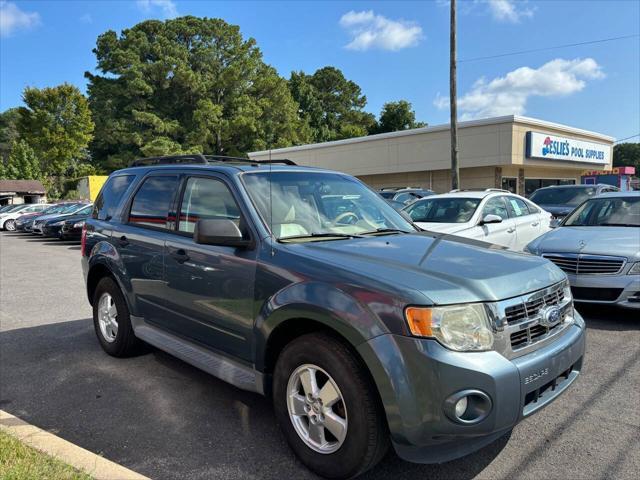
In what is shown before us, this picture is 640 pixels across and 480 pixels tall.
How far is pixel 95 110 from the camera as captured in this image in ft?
164

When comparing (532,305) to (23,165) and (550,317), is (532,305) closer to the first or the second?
(550,317)

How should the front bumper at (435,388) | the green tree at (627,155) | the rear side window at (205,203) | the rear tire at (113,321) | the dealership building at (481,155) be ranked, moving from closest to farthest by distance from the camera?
the front bumper at (435,388) → the rear side window at (205,203) → the rear tire at (113,321) → the dealership building at (481,155) → the green tree at (627,155)

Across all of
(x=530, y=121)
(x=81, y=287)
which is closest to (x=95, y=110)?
(x=530, y=121)

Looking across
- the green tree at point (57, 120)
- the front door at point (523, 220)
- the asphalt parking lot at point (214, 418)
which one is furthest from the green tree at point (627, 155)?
the asphalt parking lot at point (214, 418)

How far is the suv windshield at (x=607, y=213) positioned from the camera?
22.5 ft

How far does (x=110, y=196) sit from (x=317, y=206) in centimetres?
259

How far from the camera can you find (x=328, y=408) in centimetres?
275

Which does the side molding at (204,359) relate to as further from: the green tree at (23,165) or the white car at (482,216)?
the green tree at (23,165)

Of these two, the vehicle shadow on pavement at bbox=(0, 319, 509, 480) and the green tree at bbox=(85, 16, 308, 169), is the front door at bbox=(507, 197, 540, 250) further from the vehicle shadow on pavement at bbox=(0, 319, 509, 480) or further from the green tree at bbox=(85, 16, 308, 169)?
the green tree at bbox=(85, 16, 308, 169)

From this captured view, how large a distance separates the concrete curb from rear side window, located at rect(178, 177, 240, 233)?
5.44ft

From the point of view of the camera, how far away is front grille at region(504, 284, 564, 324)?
2.63 meters

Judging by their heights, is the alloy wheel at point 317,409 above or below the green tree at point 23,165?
below

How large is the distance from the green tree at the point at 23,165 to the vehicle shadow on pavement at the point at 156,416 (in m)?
66.4

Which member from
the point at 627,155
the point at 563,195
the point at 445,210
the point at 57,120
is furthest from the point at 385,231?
the point at 627,155
